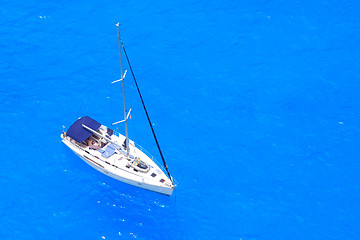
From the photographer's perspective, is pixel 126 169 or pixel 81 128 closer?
pixel 126 169

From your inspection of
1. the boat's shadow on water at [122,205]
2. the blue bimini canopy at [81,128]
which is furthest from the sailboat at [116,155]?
the boat's shadow on water at [122,205]

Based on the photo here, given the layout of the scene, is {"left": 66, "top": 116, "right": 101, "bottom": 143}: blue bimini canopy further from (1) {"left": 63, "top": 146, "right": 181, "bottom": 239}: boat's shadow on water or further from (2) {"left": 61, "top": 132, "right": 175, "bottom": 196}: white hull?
(1) {"left": 63, "top": 146, "right": 181, "bottom": 239}: boat's shadow on water

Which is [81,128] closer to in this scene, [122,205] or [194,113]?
[122,205]

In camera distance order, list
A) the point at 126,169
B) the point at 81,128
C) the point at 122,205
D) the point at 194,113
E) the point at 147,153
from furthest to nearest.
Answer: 1. the point at 194,113
2. the point at 147,153
3. the point at 81,128
4. the point at 126,169
5. the point at 122,205

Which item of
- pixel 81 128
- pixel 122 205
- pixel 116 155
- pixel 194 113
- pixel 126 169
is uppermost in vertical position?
pixel 81 128

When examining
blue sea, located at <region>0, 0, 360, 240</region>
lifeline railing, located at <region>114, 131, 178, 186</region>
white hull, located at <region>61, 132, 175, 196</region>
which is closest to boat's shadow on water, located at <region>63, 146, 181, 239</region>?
blue sea, located at <region>0, 0, 360, 240</region>

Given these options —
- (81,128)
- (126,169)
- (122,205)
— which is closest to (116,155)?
(126,169)
